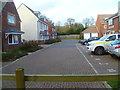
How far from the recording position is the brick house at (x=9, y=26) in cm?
1845

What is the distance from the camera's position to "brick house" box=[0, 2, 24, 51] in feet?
60.5

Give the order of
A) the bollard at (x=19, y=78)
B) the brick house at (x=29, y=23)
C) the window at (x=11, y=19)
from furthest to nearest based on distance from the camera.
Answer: the brick house at (x=29, y=23), the window at (x=11, y=19), the bollard at (x=19, y=78)

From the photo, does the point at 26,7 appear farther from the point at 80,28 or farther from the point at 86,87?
the point at 80,28

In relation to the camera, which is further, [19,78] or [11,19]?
[11,19]

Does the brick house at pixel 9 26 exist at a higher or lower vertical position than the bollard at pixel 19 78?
higher

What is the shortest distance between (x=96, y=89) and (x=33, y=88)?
Answer: 86.1 inches

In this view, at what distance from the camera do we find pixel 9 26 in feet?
66.4

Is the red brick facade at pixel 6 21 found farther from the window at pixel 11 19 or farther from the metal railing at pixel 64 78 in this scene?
the metal railing at pixel 64 78

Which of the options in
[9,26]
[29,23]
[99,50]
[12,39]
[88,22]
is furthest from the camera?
[88,22]

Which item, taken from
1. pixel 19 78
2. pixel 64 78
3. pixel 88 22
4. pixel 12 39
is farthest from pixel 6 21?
pixel 88 22

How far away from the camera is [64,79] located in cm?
276

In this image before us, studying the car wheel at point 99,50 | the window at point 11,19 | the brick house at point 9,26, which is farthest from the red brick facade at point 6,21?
the car wheel at point 99,50

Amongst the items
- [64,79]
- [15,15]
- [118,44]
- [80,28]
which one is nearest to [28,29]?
[15,15]

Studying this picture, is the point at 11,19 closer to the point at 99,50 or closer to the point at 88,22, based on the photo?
the point at 99,50
